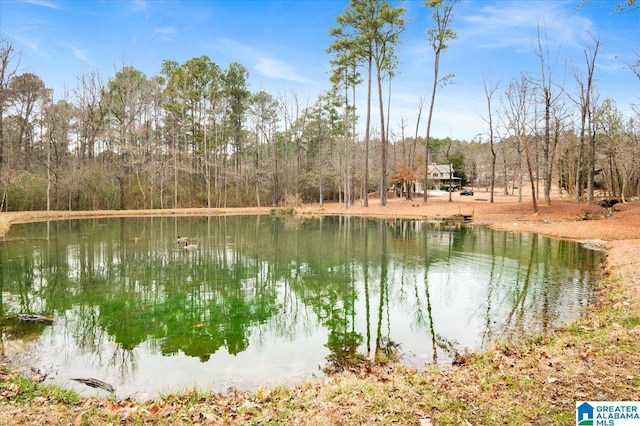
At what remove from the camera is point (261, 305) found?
1035 centimetres

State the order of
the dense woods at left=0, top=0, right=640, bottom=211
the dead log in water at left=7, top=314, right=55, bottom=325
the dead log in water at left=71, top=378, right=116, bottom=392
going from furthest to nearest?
the dense woods at left=0, top=0, right=640, bottom=211 < the dead log in water at left=7, top=314, right=55, bottom=325 < the dead log in water at left=71, top=378, right=116, bottom=392

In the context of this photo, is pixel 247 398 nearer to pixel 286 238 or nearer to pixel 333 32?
pixel 286 238

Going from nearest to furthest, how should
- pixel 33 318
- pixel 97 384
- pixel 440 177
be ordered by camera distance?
pixel 97 384
pixel 33 318
pixel 440 177

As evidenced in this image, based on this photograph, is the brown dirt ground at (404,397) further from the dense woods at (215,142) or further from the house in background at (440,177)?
the house in background at (440,177)

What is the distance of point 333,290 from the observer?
11.6 metres

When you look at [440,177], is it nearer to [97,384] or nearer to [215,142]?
[215,142]

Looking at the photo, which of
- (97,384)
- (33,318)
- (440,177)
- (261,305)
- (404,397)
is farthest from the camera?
(440,177)

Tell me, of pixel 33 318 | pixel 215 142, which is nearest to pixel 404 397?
pixel 33 318

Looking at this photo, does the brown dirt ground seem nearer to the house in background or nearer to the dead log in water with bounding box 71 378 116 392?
the dead log in water with bounding box 71 378 116 392

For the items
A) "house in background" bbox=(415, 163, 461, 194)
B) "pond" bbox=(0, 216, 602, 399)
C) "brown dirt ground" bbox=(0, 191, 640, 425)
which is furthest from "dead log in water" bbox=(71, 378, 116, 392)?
"house in background" bbox=(415, 163, 461, 194)

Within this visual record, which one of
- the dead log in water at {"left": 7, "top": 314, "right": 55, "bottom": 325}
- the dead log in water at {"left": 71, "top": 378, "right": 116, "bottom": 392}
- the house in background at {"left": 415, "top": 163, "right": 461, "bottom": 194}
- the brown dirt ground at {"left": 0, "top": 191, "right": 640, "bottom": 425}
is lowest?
the dead log in water at {"left": 71, "top": 378, "right": 116, "bottom": 392}

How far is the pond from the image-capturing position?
→ 6879 mm

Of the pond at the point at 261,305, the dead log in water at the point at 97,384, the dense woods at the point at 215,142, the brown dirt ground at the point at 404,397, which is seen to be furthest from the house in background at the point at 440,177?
the dead log in water at the point at 97,384

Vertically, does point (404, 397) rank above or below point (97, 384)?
above
